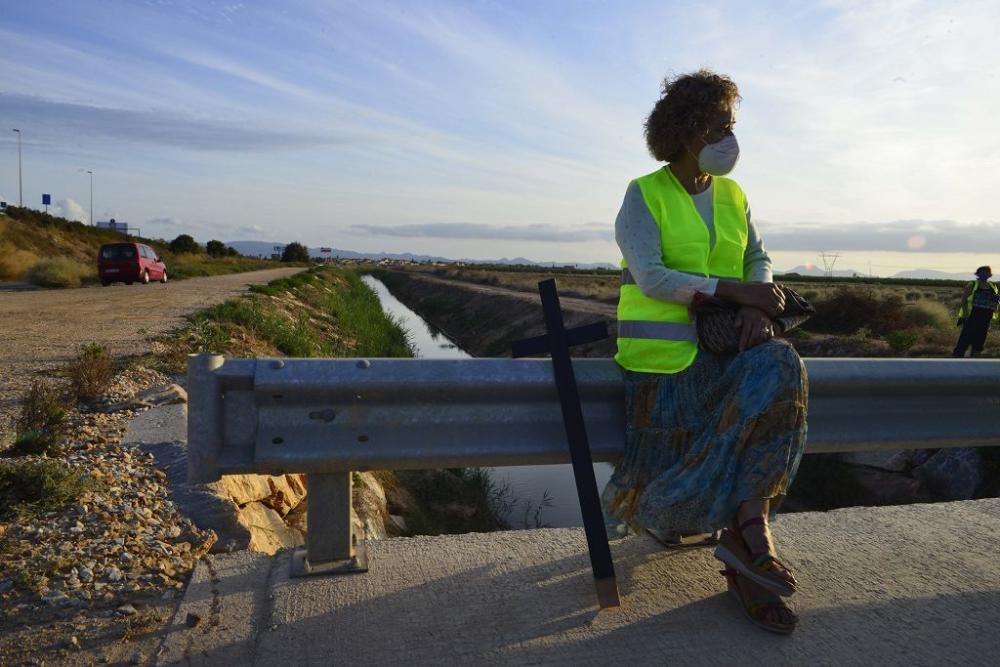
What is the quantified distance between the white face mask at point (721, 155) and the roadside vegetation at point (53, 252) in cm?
2521

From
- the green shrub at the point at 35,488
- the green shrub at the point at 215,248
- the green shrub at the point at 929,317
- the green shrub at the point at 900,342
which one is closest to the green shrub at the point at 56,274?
the green shrub at the point at 900,342

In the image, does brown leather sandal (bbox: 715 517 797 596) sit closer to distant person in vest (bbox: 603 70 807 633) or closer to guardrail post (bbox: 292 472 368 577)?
distant person in vest (bbox: 603 70 807 633)

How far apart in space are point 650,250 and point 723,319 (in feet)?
1.22

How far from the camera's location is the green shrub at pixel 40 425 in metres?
4.10

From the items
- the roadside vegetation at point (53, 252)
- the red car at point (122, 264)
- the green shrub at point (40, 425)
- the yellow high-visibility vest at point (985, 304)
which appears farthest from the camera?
the red car at point (122, 264)

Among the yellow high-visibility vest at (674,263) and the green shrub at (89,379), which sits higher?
the yellow high-visibility vest at (674,263)

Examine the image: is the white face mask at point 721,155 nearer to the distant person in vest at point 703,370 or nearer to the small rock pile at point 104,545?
the distant person in vest at point 703,370

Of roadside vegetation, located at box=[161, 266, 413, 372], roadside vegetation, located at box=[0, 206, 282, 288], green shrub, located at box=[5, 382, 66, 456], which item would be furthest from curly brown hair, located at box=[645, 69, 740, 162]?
roadside vegetation, located at box=[0, 206, 282, 288]

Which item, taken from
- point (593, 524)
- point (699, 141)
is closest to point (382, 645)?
point (593, 524)

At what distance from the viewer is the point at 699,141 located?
3.03 meters

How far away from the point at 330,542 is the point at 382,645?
23.9 inches

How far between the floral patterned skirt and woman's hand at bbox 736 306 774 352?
0.05 meters

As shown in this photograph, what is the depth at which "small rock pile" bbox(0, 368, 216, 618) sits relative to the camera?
272 centimetres

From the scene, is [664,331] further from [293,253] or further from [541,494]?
[293,253]
